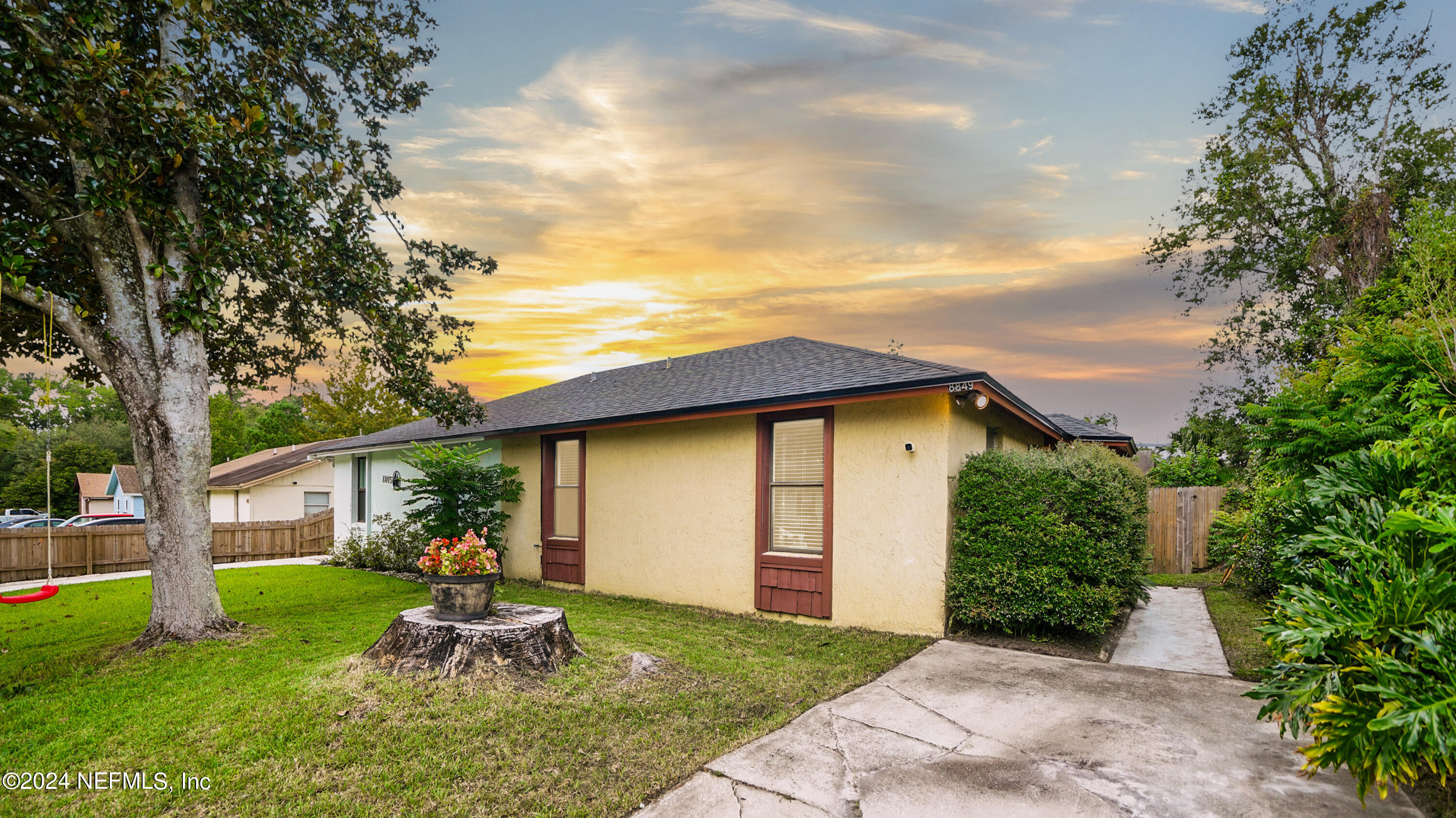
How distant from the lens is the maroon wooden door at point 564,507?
1054 centimetres

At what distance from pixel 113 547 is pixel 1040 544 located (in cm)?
1922

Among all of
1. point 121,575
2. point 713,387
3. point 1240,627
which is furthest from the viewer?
point 121,575

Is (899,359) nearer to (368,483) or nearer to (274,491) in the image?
(368,483)

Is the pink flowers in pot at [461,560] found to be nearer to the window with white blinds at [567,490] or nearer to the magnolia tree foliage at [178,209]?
the magnolia tree foliage at [178,209]

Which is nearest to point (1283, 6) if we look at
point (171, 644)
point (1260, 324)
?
point (1260, 324)

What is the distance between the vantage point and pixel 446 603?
216 inches

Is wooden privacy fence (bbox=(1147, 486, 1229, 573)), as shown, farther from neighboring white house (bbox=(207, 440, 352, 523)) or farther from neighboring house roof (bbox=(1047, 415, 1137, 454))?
neighboring white house (bbox=(207, 440, 352, 523))

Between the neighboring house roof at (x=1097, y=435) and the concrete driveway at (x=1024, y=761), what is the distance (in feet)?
25.9

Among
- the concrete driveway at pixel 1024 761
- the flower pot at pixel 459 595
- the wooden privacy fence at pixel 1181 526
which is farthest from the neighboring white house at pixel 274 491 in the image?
the wooden privacy fence at pixel 1181 526

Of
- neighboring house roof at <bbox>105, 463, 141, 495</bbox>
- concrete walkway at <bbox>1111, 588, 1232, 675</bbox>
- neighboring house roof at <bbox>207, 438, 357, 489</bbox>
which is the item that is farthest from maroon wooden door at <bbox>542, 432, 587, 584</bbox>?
neighboring house roof at <bbox>105, 463, 141, 495</bbox>

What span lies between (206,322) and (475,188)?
4826 mm

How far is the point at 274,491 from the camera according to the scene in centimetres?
2389

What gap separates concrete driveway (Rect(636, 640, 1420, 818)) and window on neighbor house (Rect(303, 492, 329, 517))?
25.8 m

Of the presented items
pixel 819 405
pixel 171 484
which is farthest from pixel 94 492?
pixel 819 405
